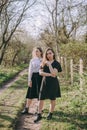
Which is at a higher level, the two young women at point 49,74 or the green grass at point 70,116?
the two young women at point 49,74

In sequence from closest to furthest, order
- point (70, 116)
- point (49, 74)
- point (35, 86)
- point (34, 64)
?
point (49, 74) < point (70, 116) < point (34, 64) < point (35, 86)

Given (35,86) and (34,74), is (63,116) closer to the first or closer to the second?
(35,86)

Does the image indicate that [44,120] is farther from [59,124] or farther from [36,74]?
[36,74]

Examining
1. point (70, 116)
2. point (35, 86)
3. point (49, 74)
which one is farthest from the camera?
point (35, 86)

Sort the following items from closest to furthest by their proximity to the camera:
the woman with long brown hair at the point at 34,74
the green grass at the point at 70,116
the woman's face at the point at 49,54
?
1. the green grass at the point at 70,116
2. the woman's face at the point at 49,54
3. the woman with long brown hair at the point at 34,74

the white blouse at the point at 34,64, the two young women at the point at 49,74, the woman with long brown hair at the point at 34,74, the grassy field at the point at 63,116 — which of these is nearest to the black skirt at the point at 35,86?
the woman with long brown hair at the point at 34,74

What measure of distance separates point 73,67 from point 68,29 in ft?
52.2

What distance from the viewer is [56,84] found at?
873 centimetres

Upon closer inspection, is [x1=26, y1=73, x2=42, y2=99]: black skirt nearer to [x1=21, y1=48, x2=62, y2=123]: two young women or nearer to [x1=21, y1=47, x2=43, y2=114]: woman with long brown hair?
[x1=21, y1=47, x2=43, y2=114]: woman with long brown hair

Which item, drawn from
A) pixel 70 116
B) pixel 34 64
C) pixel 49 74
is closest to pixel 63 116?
pixel 70 116

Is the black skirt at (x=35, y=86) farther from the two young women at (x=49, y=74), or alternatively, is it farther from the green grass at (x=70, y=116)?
the two young women at (x=49, y=74)

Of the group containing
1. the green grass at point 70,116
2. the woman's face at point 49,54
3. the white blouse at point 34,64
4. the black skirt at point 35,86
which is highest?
the woman's face at point 49,54

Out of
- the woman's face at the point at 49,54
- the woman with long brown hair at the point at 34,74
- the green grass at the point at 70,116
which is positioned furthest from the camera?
the woman with long brown hair at the point at 34,74

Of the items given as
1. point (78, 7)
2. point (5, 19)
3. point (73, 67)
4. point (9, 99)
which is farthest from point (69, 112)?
point (78, 7)
